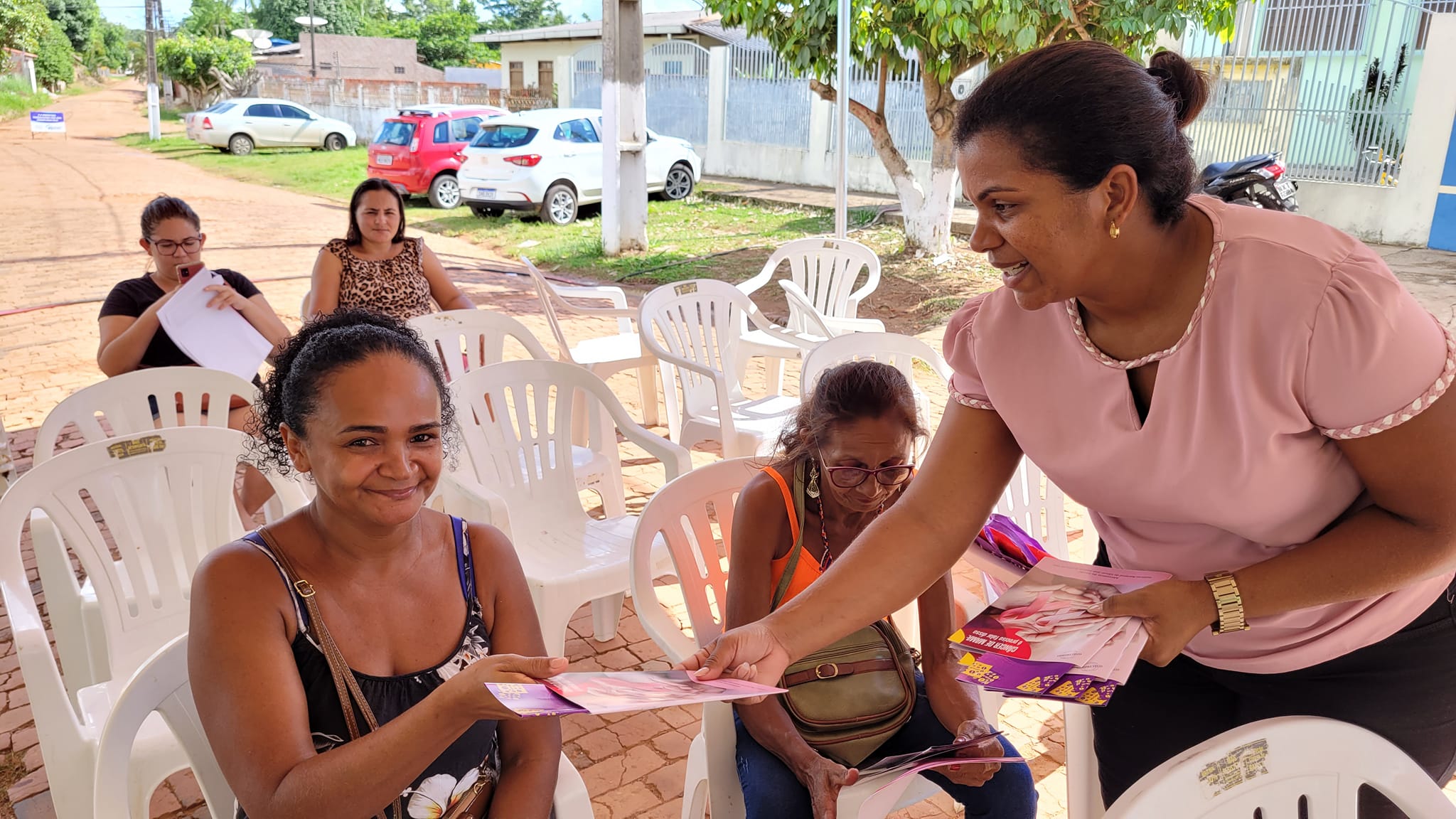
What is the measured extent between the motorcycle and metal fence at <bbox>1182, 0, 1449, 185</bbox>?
1.87m

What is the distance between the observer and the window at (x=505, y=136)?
14562mm

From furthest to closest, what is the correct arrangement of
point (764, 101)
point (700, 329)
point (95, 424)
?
point (764, 101)
point (700, 329)
point (95, 424)

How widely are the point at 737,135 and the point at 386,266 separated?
50.0 feet

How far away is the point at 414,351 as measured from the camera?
198 centimetres

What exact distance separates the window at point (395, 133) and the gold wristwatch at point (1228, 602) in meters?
16.9

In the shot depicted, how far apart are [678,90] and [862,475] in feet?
62.6

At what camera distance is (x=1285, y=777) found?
1.35 metres

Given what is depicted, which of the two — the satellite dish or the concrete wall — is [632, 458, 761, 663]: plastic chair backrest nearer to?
the concrete wall

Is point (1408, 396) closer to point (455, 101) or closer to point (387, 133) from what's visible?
point (387, 133)

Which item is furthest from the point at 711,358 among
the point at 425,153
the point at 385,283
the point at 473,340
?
the point at 425,153

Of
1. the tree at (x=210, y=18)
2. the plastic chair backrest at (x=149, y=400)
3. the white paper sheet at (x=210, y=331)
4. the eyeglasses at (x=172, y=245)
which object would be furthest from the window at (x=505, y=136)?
the tree at (x=210, y=18)

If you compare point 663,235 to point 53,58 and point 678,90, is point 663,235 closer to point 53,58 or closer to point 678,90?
point 678,90

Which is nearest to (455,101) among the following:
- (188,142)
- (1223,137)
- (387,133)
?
(188,142)

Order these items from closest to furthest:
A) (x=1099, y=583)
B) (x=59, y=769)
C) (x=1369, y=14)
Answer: (x=1099, y=583) < (x=59, y=769) < (x=1369, y=14)
